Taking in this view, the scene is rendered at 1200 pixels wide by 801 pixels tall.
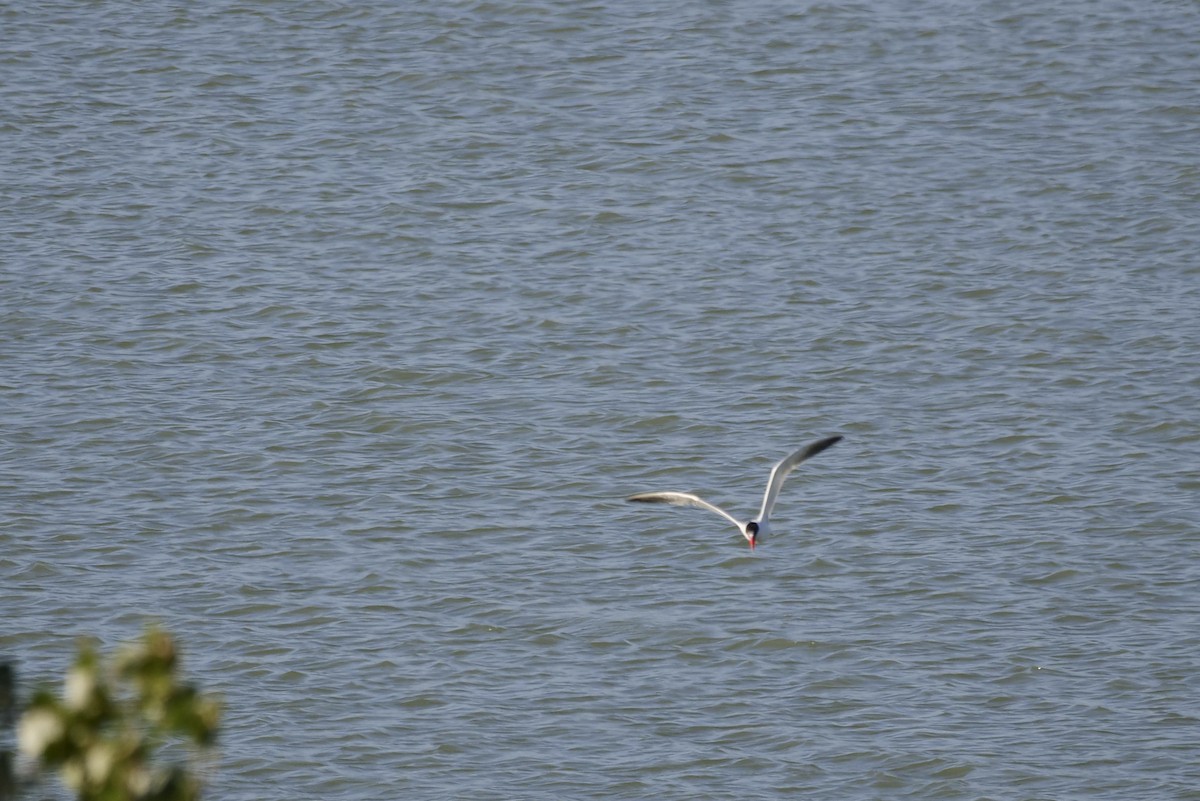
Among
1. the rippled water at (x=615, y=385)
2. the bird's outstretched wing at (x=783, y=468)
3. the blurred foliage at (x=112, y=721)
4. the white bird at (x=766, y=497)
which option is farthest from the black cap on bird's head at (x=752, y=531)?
the blurred foliage at (x=112, y=721)

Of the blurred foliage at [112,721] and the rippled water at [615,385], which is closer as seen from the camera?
the blurred foliage at [112,721]

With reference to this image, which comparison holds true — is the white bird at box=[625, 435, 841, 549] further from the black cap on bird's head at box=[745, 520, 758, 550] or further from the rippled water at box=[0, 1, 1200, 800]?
the rippled water at box=[0, 1, 1200, 800]

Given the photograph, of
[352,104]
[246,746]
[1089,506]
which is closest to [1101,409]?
[1089,506]

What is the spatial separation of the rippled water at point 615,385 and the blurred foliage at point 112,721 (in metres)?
7.94

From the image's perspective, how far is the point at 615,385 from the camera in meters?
17.5

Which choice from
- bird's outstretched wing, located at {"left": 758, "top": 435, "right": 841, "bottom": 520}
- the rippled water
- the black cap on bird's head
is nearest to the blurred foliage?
the black cap on bird's head

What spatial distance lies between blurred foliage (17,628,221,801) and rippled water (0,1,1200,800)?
794 centimetres

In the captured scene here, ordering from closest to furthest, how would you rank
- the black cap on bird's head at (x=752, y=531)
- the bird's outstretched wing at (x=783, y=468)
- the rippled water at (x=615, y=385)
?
the black cap on bird's head at (x=752, y=531) < the bird's outstretched wing at (x=783, y=468) < the rippled water at (x=615, y=385)

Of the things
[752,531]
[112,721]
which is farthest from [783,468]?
[112,721]

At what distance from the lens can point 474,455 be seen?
1633 cm

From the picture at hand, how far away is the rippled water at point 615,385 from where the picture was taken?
12477mm

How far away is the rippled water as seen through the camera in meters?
12.5

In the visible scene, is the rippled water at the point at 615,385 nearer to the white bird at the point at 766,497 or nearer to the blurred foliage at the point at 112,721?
the white bird at the point at 766,497

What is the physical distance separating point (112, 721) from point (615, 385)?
13.8 m
